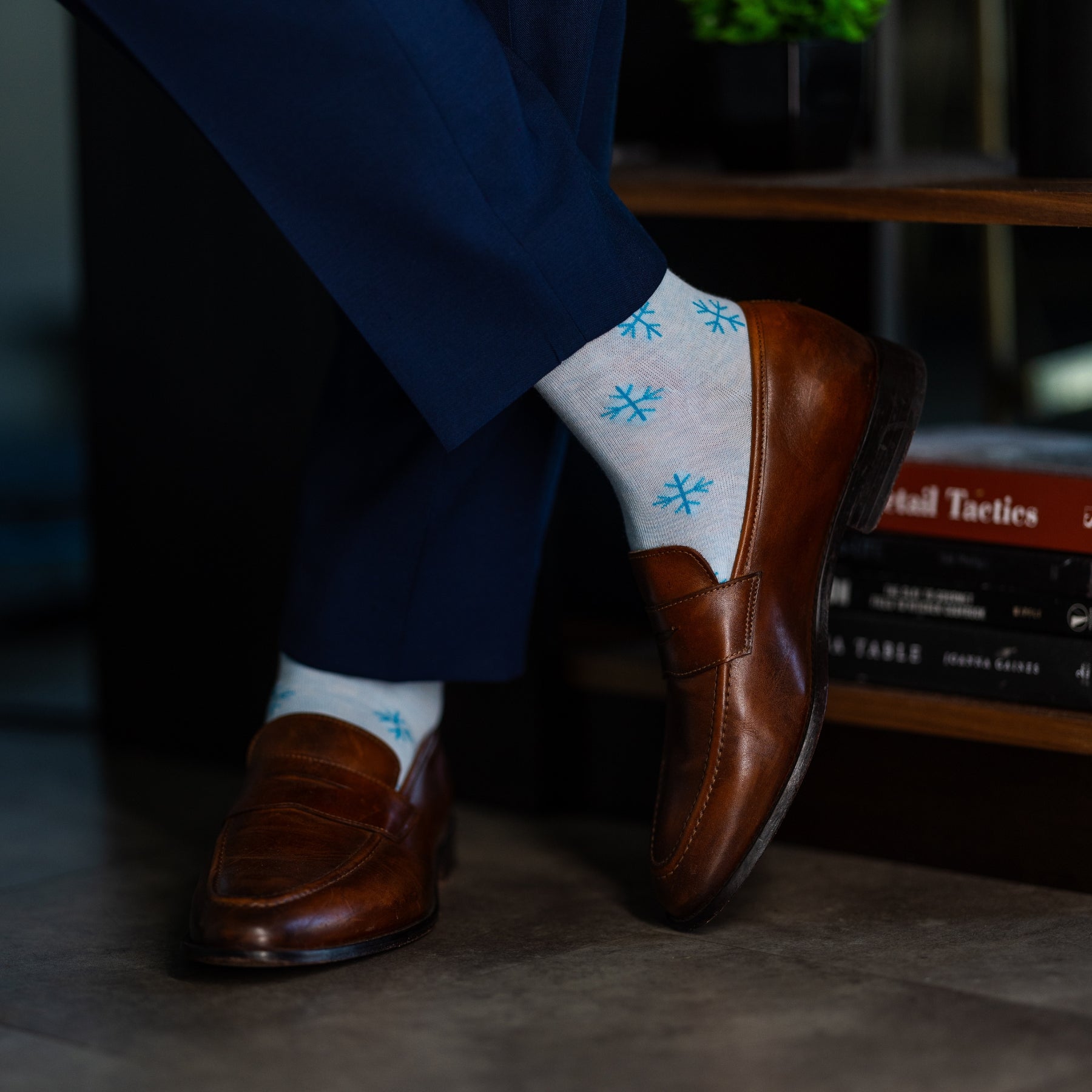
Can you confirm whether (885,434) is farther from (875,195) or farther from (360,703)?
(360,703)

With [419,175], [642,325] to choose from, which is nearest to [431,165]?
[419,175]

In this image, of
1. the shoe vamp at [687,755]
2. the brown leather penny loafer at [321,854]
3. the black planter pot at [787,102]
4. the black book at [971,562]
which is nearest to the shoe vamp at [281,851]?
the brown leather penny loafer at [321,854]

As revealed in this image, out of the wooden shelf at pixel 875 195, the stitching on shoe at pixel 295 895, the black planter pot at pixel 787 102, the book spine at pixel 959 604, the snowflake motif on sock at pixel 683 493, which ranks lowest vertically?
the stitching on shoe at pixel 295 895

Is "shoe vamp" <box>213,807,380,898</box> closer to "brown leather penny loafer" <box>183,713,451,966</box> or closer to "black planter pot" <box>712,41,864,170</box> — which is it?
"brown leather penny loafer" <box>183,713,451,966</box>

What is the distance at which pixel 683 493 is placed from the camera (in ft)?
3.11

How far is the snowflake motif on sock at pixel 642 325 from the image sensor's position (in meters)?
0.90

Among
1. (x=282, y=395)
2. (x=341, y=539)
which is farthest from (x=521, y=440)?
(x=282, y=395)

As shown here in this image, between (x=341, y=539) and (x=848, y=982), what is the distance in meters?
0.42

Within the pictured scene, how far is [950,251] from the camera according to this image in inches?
174

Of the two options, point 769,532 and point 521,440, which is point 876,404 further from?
point 521,440

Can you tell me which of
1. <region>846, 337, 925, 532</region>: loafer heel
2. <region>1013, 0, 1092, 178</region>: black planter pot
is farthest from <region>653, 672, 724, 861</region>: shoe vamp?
<region>1013, 0, 1092, 178</region>: black planter pot

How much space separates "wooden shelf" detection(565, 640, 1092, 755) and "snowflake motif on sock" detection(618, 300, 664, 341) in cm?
34

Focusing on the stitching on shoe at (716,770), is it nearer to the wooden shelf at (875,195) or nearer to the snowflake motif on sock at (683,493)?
the snowflake motif on sock at (683,493)

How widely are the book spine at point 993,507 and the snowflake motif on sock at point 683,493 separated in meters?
0.24
